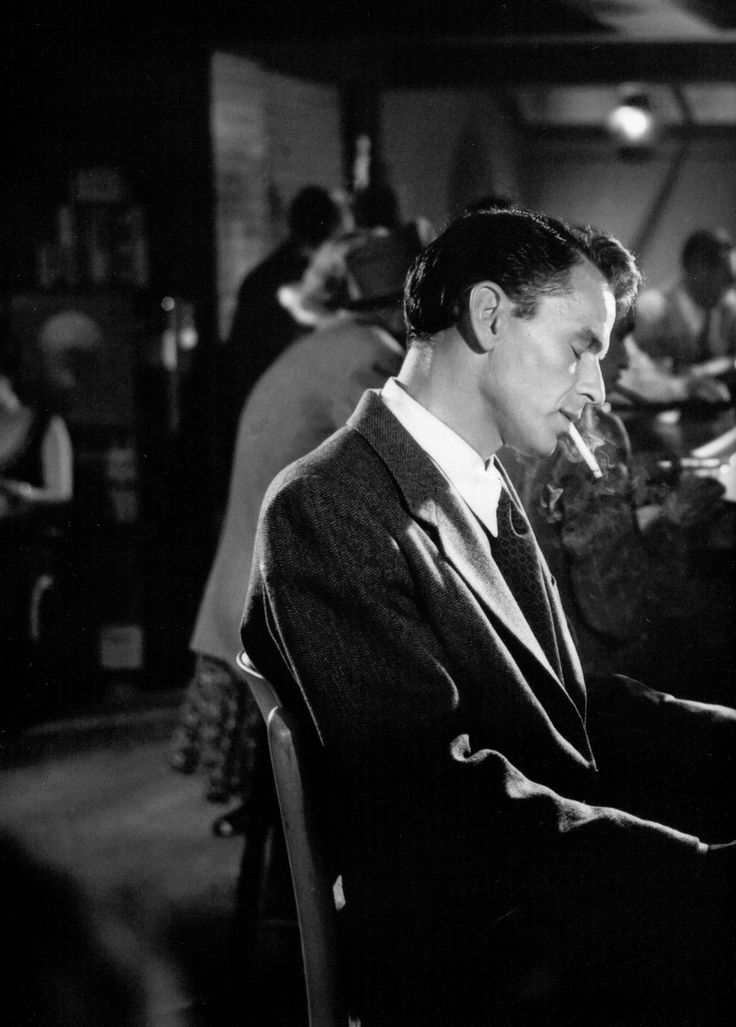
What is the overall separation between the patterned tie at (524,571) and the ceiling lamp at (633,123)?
26.9 inches

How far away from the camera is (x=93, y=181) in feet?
6.03

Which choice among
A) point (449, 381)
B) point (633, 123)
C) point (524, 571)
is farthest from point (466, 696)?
point (633, 123)

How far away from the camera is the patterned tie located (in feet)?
4.89

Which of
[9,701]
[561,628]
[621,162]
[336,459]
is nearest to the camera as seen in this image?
[336,459]

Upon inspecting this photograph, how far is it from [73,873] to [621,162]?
5.23ft

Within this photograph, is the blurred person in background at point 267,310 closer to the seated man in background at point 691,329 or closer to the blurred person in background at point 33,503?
the blurred person in background at point 33,503

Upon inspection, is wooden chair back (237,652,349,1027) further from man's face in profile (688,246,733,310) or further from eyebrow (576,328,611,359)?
man's face in profile (688,246,733,310)

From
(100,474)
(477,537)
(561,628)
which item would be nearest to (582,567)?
(561,628)

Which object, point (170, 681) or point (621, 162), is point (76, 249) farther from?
point (621, 162)

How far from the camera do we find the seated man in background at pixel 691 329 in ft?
5.63

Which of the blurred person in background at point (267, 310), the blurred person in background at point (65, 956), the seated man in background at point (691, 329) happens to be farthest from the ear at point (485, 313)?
the blurred person in background at point (65, 956)

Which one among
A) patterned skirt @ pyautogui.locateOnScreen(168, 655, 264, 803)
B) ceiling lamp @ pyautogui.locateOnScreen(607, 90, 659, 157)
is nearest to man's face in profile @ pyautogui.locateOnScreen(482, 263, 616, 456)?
ceiling lamp @ pyautogui.locateOnScreen(607, 90, 659, 157)

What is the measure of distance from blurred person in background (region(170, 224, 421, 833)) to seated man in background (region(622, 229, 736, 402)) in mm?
411

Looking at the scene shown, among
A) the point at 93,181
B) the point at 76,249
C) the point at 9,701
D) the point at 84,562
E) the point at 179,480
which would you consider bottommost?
the point at 9,701
